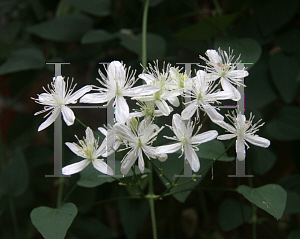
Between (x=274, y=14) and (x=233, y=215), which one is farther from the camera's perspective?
(x=274, y=14)

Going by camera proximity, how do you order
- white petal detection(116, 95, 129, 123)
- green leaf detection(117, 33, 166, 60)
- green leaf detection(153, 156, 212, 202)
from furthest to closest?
green leaf detection(117, 33, 166, 60) < green leaf detection(153, 156, 212, 202) < white petal detection(116, 95, 129, 123)

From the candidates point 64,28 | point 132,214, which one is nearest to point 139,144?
point 132,214

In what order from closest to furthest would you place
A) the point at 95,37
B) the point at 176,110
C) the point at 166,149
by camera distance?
the point at 166,149 → the point at 176,110 → the point at 95,37

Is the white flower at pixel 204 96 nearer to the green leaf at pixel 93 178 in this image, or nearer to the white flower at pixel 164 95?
the white flower at pixel 164 95

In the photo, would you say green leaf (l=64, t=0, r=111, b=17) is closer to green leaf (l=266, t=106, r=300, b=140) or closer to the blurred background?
the blurred background

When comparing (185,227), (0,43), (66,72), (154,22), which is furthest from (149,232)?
(0,43)

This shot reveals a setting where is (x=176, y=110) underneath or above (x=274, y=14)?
underneath

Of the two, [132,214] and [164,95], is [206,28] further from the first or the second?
[132,214]

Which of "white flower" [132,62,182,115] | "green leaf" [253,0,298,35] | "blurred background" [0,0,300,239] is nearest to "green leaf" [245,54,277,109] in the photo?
"blurred background" [0,0,300,239]
